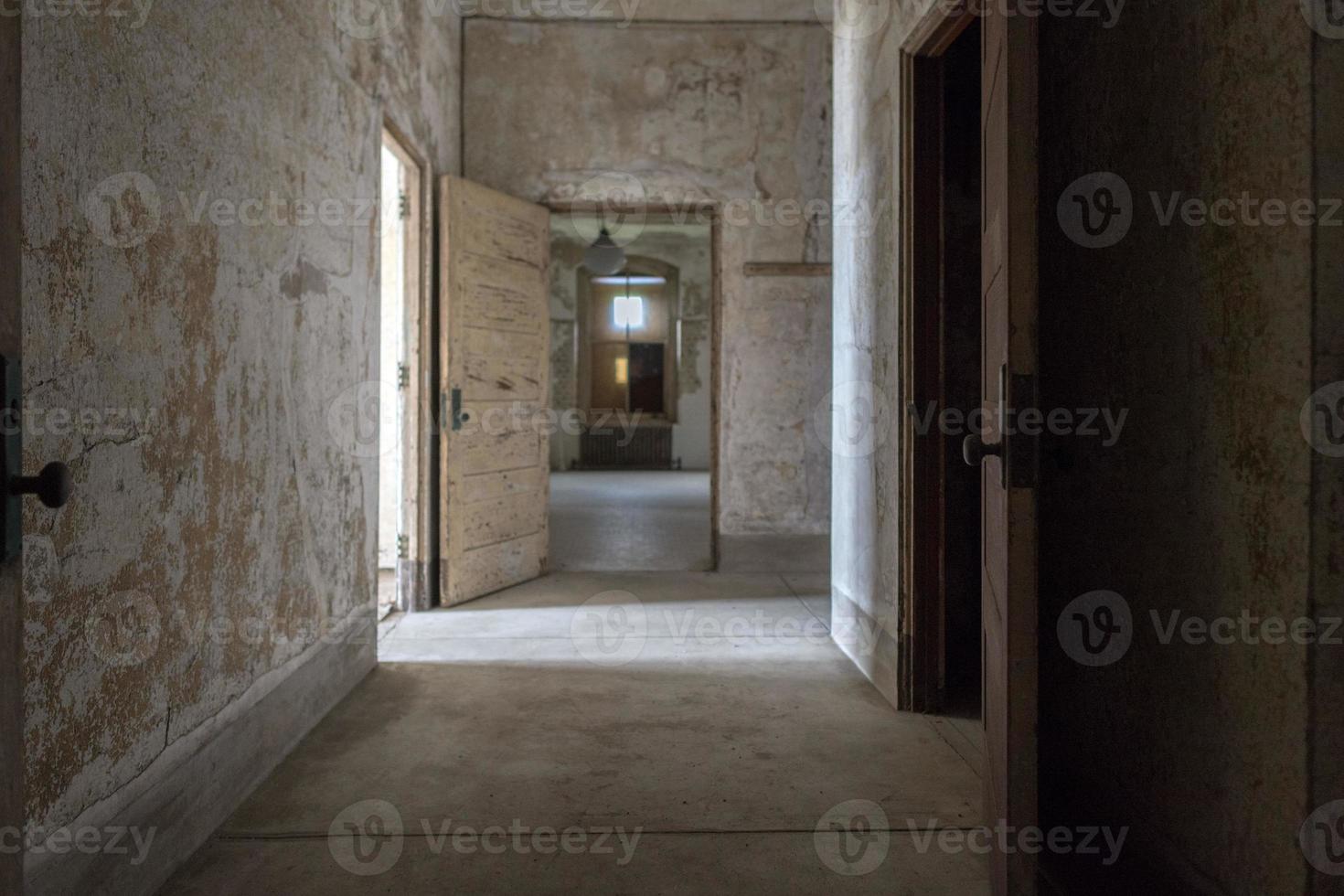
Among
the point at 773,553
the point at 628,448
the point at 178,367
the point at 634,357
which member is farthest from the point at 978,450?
the point at 634,357

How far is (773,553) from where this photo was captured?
18.5 ft

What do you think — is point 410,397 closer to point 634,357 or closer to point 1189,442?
point 1189,442

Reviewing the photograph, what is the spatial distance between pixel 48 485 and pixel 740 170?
5103 millimetres

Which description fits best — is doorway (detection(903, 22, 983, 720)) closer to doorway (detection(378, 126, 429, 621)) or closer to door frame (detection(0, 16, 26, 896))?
door frame (detection(0, 16, 26, 896))

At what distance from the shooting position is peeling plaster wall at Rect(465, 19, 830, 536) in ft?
18.4

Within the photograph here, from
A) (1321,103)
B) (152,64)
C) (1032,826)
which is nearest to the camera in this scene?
(1321,103)

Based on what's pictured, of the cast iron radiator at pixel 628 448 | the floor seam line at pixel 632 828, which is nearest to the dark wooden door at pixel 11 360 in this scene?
the floor seam line at pixel 632 828

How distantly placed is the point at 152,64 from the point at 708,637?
2.99 metres

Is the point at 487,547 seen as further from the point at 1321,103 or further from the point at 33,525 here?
the point at 1321,103

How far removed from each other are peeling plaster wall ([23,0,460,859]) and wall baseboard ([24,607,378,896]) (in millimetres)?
45

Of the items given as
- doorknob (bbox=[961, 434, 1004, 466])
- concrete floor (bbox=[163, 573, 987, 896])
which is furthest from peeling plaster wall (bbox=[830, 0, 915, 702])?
doorknob (bbox=[961, 434, 1004, 466])

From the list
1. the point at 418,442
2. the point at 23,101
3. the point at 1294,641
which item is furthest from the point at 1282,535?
the point at 418,442

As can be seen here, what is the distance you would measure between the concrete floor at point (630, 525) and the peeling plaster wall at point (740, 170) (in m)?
0.77

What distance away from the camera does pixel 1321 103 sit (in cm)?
135
